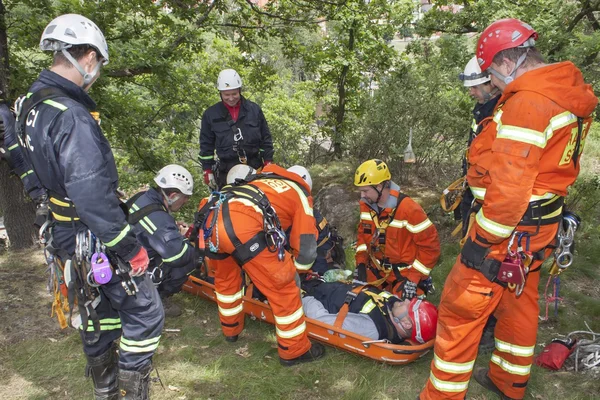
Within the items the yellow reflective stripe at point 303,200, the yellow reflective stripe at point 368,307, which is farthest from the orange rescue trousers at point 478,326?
the yellow reflective stripe at point 303,200

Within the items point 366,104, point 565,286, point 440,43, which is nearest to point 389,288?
point 565,286

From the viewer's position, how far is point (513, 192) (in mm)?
2402

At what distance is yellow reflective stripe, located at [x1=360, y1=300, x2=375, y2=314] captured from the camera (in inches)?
160

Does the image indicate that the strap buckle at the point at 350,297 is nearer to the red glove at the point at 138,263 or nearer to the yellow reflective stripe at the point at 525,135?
the red glove at the point at 138,263

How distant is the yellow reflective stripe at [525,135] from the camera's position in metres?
2.40

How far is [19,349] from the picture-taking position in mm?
4078

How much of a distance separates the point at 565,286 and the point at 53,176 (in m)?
5.29

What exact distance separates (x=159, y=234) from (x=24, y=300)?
236 cm

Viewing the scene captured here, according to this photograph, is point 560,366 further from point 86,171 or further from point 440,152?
point 440,152

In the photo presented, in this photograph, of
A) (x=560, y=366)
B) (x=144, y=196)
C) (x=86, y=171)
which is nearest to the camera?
(x=86, y=171)

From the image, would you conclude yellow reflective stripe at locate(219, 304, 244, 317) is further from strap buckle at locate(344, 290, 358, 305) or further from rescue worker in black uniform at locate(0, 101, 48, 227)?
rescue worker in black uniform at locate(0, 101, 48, 227)

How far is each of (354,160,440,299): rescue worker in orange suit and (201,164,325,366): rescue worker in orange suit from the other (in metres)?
0.94

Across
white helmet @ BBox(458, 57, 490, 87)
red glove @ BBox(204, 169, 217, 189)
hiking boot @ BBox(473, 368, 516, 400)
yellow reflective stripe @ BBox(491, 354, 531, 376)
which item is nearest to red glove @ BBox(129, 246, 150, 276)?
yellow reflective stripe @ BBox(491, 354, 531, 376)

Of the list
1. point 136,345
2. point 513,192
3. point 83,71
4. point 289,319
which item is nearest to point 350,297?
point 289,319
